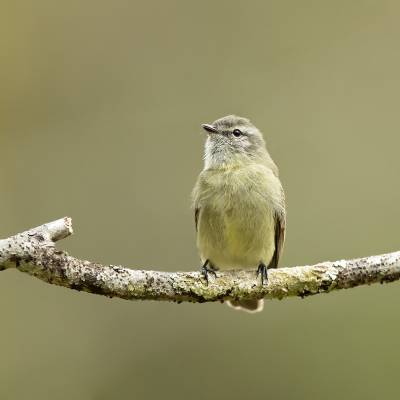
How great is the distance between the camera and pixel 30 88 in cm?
860

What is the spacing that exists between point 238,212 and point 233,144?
0.80m

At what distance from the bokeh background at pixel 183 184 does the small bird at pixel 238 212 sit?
57.5 inches

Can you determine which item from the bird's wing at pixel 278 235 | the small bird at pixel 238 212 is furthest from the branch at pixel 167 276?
the bird's wing at pixel 278 235

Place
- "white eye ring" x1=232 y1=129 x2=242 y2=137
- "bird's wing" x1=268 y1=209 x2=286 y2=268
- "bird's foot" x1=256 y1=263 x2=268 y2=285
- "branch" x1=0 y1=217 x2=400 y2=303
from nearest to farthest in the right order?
"branch" x1=0 y1=217 x2=400 y2=303, "bird's foot" x1=256 y1=263 x2=268 y2=285, "bird's wing" x1=268 y1=209 x2=286 y2=268, "white eye ring" x1=232 y1=129 x2=242 y2=137

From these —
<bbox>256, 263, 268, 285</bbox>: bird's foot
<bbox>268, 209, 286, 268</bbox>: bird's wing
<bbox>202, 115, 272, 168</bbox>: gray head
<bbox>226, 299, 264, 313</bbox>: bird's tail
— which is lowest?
<bbox>256, 263, 268, 285</bbox>: bird's foot

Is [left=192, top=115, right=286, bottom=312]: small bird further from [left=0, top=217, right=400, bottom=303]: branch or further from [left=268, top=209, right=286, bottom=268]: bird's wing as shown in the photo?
[left=0, top=217, right=400, bottom=303]: branch

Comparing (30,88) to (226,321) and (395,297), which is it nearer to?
(226,321)

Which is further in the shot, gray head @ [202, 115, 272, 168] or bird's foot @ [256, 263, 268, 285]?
gray head @ [202, 115, 272, 168]

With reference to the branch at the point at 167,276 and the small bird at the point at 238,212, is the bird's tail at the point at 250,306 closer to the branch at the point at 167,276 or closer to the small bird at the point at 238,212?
the small bird at the point at 238,212

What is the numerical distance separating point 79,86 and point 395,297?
3828 mm

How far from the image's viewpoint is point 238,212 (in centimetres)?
584

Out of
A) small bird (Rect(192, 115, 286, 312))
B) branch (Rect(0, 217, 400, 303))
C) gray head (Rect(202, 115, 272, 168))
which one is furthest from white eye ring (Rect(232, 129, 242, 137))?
branch (Rect(0, 217, 400, 303))

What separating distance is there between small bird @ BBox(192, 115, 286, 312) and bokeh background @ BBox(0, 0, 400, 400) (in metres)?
1.46

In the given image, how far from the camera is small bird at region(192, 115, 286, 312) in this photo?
231 inches
